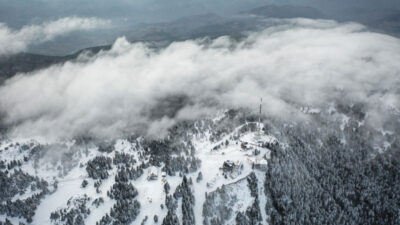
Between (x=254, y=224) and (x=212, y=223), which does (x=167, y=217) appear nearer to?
(x=212, y=223)

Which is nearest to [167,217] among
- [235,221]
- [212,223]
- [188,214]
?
[188,214]

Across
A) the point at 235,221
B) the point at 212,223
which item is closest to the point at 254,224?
the point at 235,221

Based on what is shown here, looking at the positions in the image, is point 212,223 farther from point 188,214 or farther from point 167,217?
point 167,217

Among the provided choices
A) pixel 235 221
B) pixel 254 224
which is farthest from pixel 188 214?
pixel 254 224

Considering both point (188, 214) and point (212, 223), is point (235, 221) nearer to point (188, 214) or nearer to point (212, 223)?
point (212, 223)

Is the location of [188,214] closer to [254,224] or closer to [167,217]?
[167,217]

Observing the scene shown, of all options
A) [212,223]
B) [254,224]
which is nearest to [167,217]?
[212,223]

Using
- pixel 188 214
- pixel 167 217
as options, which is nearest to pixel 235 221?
pixel 188 214
